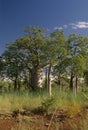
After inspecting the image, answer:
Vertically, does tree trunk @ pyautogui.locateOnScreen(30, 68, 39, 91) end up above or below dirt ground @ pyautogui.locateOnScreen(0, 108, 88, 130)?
above

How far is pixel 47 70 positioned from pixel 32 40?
321cm

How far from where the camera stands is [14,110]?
381 inches

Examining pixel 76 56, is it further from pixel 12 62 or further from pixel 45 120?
pixel 45 120

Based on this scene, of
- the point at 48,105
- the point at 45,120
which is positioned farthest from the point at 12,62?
the point at 45,120

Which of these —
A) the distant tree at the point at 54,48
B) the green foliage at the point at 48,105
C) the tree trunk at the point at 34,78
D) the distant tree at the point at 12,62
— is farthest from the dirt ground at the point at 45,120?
the distant tree at the point at 12,62

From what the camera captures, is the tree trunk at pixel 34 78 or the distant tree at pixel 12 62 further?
the distant tree at pixel 12 62

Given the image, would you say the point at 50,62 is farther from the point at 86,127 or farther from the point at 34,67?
the point at 86,127

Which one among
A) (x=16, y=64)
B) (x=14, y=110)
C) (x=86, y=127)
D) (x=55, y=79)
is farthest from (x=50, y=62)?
(x=86, y=127)

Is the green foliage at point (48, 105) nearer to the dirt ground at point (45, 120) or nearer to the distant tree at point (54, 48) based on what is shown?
the dirt ground at point (45, 120)

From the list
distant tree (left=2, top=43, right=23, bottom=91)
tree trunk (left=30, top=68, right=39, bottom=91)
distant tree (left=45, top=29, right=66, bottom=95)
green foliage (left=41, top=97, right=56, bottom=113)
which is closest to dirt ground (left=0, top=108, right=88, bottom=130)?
green foliage (left=41, top=97, right=56, bottom=113)

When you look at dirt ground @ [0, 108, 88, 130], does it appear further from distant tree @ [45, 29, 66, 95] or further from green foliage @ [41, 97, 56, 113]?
distant tree @ [45, 29, 66, 95]

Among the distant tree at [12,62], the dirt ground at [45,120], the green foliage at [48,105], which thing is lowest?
the dirt ground at [45,120]

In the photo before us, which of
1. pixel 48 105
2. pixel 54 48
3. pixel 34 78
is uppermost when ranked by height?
pixel 54 48

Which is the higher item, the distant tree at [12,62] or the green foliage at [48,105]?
the distant tree at [12,62]
